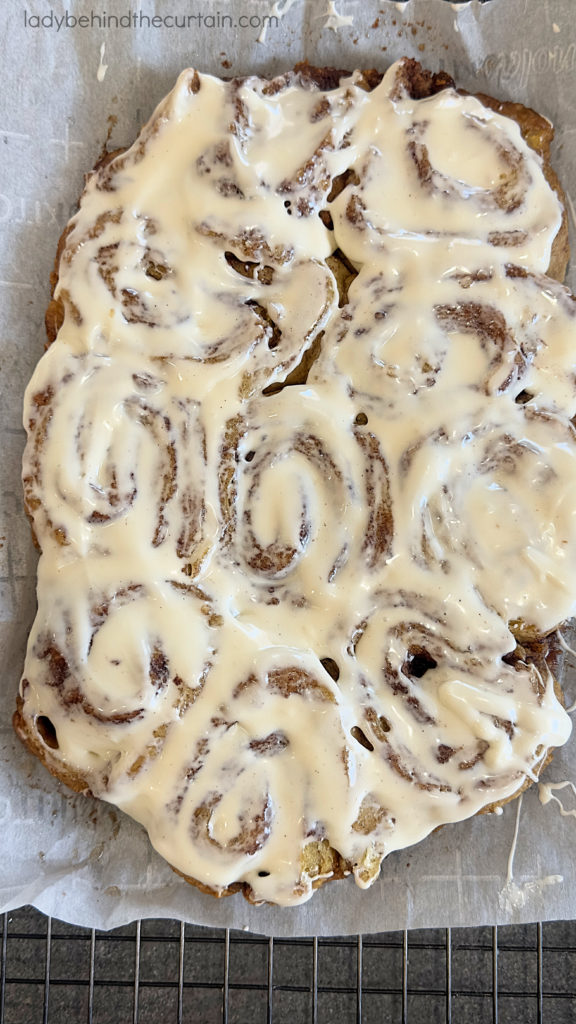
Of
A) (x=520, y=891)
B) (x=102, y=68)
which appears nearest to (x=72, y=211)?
(x=102, y=68)

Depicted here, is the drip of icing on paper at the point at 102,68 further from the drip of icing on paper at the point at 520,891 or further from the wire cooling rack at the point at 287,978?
the wire cooling rack at the point at 287,978

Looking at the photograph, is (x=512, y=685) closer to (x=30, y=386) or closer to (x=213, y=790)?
(x=213, y=790)

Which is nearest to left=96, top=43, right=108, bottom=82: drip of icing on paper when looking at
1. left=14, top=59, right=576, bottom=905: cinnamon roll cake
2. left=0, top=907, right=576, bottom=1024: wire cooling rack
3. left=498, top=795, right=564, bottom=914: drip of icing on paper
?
left=14, top=59, right=576, bottom=905: cinnamon roll cake

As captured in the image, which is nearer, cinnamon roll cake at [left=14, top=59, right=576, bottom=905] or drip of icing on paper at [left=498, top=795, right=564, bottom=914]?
cinnamon roll cake at [left=14, top=59, right=576, bottom=905]

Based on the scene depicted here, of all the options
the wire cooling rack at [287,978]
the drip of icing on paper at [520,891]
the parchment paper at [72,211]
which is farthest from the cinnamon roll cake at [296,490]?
the wire cooling rack at [287,978]

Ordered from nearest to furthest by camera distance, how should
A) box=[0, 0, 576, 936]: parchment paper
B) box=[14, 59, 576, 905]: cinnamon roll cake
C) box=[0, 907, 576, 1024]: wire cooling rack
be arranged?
box=[14, 59, 576, 905]: cinnamon roll cake → box=[0, 0, 576, 936]: parchment paper → box=[0, 907, 576, 1024]: wire cooling rack

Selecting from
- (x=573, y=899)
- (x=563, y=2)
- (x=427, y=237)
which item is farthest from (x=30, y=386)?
(x=573, y=899)

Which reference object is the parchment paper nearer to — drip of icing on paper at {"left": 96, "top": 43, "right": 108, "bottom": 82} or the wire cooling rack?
drip of icing on paper at {"left": 96, "top": 43, "right": 108, "bottom": 82}

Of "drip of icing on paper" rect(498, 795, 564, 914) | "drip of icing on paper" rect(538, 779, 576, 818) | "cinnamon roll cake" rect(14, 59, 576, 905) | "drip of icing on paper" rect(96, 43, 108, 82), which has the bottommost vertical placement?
"drip of icing on paper" rect(498, 795, 564, 914)
